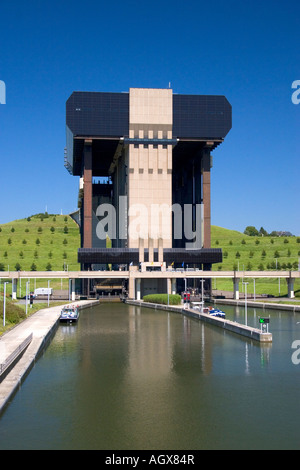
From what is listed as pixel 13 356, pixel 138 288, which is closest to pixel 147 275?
pixel 138 288

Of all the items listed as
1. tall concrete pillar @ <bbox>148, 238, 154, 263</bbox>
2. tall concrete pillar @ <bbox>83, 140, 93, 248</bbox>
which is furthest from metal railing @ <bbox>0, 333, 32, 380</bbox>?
tall concrete pillar @ <bbox>83, 140, 93, 248</bbox>

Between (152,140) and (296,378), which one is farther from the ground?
(152,140)

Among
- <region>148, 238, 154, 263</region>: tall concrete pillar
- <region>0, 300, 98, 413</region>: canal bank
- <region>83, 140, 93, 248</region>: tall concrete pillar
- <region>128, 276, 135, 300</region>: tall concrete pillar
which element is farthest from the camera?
<region>83, 140, 93, 248</region>: tall concrete pillar

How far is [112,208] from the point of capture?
631ft

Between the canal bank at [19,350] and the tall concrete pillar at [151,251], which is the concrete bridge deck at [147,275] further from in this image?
the canal bank at [19,350]

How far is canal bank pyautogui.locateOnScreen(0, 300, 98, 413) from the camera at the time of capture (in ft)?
119

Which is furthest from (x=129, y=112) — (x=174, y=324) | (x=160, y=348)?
(x=160, y=348)

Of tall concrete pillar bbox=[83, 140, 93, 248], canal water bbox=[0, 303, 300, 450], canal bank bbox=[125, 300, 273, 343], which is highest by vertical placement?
tall concrete pillar bbox=[83, 140, 93, 248]

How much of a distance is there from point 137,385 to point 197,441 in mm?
12728

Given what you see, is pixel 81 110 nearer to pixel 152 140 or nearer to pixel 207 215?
pixel 152 140

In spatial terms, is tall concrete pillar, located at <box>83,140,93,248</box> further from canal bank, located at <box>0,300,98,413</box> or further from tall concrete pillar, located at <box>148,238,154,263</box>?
canal bank, located at <box>0,300,98,413</box>

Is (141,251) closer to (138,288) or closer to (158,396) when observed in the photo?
(138,288)

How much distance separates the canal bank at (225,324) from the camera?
59.3 meters

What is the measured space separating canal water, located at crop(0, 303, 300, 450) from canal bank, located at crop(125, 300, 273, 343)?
1.27m
